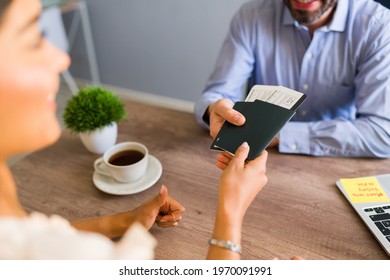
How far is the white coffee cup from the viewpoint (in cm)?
77

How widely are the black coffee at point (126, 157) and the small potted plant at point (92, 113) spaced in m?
0.09

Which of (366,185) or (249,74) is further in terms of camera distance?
(249,74)

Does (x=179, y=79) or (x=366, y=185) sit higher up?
(x=366, y=185)

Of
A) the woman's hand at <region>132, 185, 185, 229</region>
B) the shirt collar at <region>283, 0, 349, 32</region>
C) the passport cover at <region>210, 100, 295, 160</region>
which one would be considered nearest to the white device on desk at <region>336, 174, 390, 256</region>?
the passport cover at <region>210, 100, 295, 160</region>

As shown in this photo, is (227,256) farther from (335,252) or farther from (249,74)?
(249,74)

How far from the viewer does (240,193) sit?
525 mm

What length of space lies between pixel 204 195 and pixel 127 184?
0.18 meters

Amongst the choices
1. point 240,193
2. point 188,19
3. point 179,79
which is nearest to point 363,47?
point 240,193

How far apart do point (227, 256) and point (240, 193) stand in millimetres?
95

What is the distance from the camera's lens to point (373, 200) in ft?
2.35

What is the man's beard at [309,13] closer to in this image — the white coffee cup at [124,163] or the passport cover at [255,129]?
the passport cover at [255,129]

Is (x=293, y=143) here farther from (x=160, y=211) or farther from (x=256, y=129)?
(x=160, y=211)

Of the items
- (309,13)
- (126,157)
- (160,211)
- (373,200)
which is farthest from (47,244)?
(309,13)

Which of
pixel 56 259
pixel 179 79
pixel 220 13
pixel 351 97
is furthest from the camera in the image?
pixel 179 79
